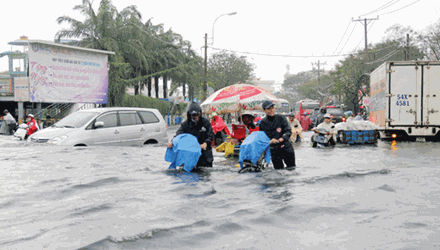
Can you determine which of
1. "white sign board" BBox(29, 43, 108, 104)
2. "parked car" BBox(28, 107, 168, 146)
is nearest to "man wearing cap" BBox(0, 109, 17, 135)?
"white sign board" BBox(29, 43, 108, 104)

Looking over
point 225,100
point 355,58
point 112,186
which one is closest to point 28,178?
point 112,186

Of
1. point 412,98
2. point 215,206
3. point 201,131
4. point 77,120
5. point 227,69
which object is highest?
point 227,69

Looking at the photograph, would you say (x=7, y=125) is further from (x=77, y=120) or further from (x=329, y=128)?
(x=329, y=128)

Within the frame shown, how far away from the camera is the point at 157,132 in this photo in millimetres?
13406

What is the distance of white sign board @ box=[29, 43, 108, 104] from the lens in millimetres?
19812

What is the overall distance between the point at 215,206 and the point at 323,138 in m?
10.1

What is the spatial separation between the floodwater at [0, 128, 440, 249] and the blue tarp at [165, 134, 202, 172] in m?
0.30

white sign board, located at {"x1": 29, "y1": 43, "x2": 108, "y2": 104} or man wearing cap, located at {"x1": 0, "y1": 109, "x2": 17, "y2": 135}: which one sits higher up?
white sign board, located at {"x1": 29, "y1": 43, "x2": 108, "y2": 104}

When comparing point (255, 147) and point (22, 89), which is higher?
point (22, 89)

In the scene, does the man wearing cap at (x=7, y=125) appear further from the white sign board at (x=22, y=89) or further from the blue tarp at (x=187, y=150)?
the blue tarp at (x=187, y=150)

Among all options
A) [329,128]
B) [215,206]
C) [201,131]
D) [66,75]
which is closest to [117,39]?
[66,75]

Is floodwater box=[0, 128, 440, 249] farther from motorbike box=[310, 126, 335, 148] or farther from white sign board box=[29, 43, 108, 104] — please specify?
white sign board box=[29, 43, 108, 104]

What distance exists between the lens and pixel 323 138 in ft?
48.6

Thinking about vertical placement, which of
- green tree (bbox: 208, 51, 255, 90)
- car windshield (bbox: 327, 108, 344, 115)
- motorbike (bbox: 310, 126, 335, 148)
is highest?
green tree (bbox: 208, 51, 255, 90)
